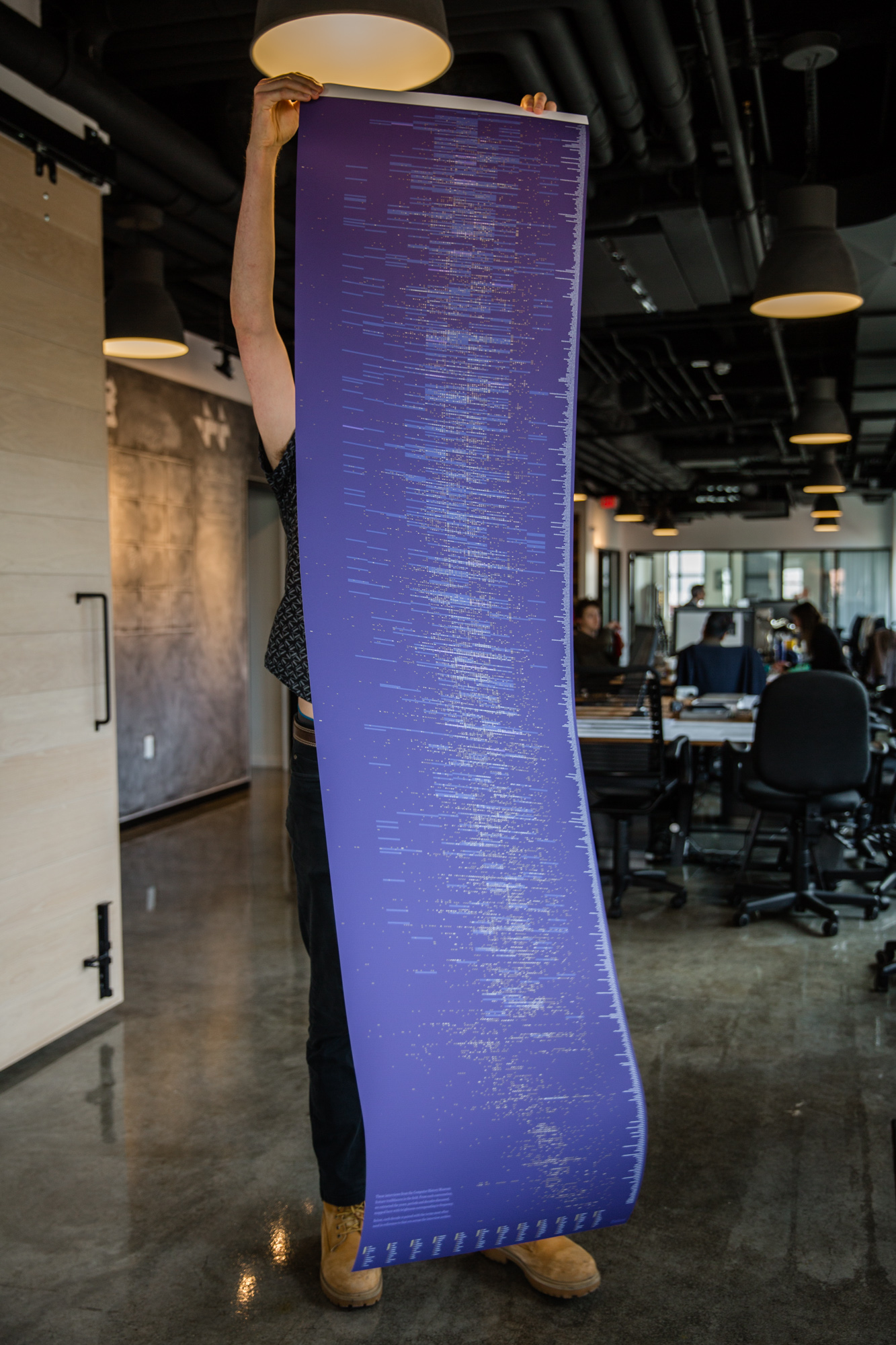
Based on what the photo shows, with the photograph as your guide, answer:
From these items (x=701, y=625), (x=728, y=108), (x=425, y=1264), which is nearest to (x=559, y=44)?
(x=728, y=108)

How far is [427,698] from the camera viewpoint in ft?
5.65

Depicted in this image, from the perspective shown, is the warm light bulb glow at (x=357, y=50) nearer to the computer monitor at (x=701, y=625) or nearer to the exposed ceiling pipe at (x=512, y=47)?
the exposed ceiling pipe at (x=512, y=47)

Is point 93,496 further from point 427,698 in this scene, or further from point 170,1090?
point 427,698

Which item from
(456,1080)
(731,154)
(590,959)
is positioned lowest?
(456,1080)

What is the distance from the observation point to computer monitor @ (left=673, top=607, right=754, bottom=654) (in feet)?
21.7

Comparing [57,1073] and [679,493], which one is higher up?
[679,493]

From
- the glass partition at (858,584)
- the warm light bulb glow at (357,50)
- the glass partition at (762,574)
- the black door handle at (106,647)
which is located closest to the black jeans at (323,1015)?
the warm light bulb glow at (357,50)

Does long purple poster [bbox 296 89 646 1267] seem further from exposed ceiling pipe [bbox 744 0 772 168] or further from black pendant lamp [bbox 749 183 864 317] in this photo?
exposed ceiling pipe [bbox 744 0 772 168]

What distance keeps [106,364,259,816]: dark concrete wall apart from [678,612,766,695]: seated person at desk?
10.9ft

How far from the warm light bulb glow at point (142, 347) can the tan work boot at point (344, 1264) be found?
13.2 feet

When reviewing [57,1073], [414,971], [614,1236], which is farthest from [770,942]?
[414,971]

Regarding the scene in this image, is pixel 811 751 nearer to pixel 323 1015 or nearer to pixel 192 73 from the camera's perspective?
pixel 323 1015

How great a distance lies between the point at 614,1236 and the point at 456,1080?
0.78 metres

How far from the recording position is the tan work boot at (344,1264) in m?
1.97
